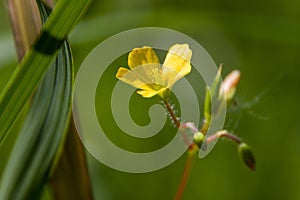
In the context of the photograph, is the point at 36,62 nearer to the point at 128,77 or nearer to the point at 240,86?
the point at 128,77

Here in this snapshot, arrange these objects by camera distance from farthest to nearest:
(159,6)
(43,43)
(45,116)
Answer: (159,6) → (45,116) → (43,43)

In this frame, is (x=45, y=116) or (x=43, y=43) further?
(x=45, y=116)

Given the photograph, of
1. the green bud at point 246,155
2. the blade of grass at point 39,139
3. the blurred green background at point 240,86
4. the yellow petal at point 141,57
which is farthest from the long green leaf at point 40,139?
the blurred green background at point 240,86

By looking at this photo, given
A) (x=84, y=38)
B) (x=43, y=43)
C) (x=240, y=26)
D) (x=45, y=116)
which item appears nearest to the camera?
(x=43, y=43)

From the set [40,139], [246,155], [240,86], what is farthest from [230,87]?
[240,86]

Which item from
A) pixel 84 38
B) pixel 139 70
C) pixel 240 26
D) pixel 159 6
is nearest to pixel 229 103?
pixel 139 70

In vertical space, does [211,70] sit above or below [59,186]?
below

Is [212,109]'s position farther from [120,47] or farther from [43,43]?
[120,47]
